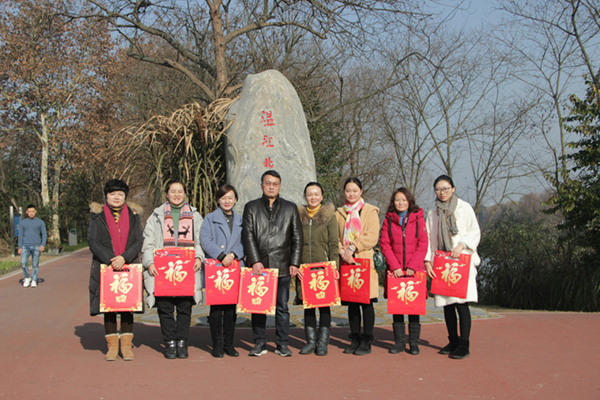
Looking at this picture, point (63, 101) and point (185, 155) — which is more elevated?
point (63, 101)

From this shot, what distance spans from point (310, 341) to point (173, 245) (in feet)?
4.70

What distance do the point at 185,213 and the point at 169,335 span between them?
102 centimetres

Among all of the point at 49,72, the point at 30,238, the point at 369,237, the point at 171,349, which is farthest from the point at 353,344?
the point at 49,72

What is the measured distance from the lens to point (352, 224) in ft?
14.6

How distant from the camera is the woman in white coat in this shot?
4293 millimetres

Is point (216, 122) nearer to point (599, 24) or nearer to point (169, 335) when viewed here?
point (169, 335)

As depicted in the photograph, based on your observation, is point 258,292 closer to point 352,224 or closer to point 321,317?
A: point 321,317

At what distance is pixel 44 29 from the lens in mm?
20219

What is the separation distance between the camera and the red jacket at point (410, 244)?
4.33 metres

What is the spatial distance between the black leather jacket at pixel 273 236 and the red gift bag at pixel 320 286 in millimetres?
156

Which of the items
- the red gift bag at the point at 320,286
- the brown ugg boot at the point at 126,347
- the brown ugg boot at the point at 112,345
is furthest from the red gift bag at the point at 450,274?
the brown ugg boot at the point at 112,345

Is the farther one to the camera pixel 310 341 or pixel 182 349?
pixel 310 341

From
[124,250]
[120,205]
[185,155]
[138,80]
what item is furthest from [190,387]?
[138,80]

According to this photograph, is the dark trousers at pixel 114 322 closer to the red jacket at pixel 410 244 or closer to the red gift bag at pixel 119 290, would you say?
the red gift bag at pixel 119 290
